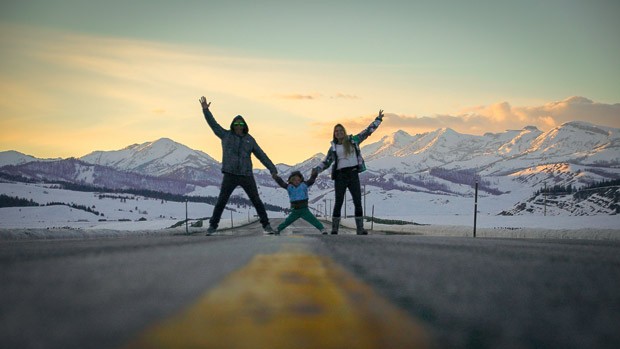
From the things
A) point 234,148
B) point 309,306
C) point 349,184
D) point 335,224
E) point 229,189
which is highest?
point 234,148

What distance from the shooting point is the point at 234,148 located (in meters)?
10.5

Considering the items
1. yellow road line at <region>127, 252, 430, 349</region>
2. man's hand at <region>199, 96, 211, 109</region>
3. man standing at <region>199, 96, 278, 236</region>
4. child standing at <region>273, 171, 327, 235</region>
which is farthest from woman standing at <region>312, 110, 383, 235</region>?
yellow road line at <region>127, 252, 430, 349</region>

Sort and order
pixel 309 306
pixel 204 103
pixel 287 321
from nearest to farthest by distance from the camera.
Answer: pixel 287 321 < pixel 309 306 < pixel 204 103

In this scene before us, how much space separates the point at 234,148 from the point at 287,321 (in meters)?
9.82

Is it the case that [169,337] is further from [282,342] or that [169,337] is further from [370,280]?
[370,280]

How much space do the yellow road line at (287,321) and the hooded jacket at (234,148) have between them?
9.27 meters

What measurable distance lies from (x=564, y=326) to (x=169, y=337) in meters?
0.59

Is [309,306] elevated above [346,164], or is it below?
below

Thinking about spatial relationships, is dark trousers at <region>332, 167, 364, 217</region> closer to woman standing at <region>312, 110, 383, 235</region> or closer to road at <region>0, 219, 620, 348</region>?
woman standing at <region>312, 110, 383, 235</region>

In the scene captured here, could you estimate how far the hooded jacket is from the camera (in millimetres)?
10508

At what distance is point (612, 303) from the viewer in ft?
3.27

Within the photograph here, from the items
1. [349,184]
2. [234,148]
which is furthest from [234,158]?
[349,184]

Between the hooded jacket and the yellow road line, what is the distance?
9.27 metres

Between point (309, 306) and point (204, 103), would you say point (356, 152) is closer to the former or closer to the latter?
point (204, 103)
